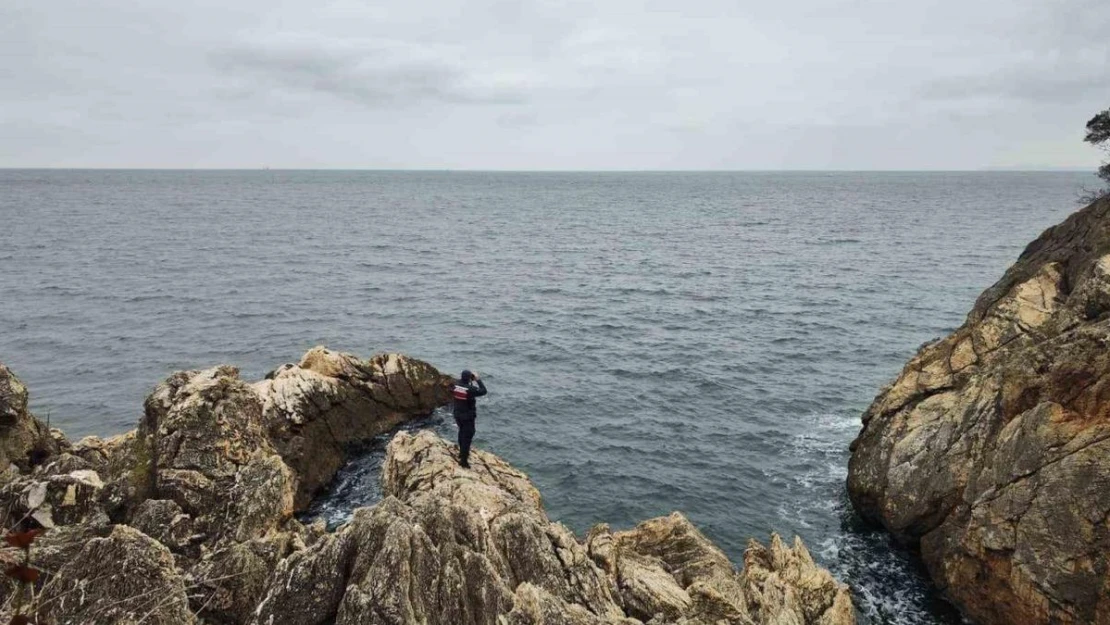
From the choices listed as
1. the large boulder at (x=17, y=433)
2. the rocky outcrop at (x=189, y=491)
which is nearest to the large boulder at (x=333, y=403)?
the rocky outcrop at (x=189, y=491)

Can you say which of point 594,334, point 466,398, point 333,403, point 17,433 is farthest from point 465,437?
point 594,334

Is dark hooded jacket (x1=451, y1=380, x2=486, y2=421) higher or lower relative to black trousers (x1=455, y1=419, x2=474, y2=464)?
higher

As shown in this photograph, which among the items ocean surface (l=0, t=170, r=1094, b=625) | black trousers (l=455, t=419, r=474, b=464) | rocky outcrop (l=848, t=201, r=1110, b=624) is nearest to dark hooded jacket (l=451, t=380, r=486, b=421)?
black trousers (l=455, t=419, r=474, b=464)

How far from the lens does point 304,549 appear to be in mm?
14375

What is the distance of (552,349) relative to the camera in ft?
156

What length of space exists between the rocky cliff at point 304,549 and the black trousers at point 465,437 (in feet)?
2.55

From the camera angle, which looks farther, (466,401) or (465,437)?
(465,437)

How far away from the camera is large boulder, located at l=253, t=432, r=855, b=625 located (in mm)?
12672

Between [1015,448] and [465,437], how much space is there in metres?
17.1

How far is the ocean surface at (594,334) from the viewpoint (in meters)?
28.9

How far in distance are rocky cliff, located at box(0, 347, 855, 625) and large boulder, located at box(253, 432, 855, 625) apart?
0.13 ft

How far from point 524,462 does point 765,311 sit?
1274 inches

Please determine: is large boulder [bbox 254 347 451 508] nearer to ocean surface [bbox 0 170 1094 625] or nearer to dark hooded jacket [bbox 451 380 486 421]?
ocean surface [bbox 0 170 1094 625]

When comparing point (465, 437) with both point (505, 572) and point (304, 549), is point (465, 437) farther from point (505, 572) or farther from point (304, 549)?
point (304, 549)
